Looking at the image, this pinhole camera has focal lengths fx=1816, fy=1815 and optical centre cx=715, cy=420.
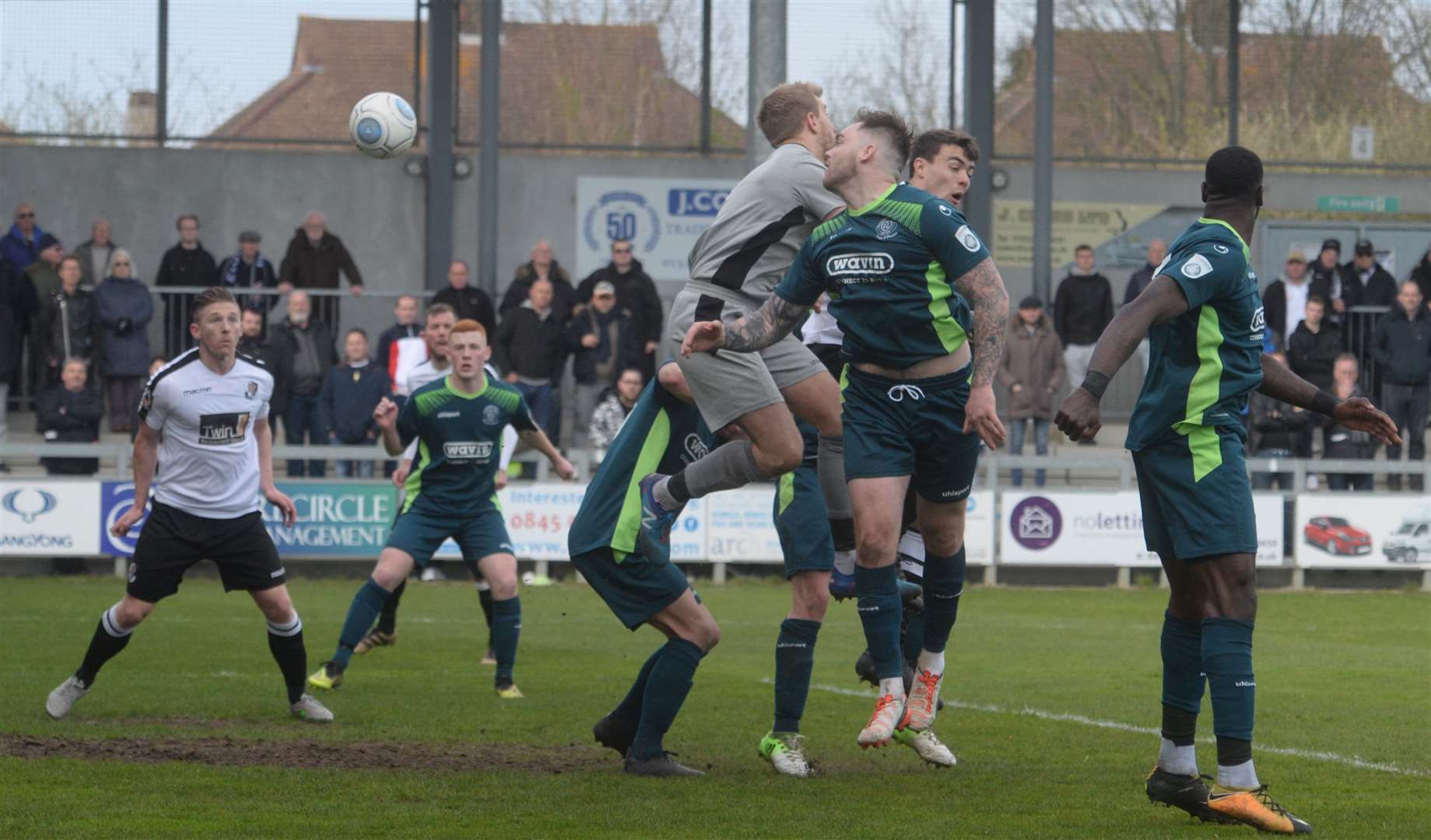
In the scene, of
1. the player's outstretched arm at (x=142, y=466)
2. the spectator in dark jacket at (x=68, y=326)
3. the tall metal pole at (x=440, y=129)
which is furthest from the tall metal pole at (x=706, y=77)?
the player's outstretched arm at (x=142, y=466)

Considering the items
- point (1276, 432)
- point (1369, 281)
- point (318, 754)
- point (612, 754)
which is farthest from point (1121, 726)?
point (1369, 281)

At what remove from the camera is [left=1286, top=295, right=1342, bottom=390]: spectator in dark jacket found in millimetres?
20016

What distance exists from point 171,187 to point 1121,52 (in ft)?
45.4

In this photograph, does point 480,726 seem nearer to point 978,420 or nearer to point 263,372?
point 263,372

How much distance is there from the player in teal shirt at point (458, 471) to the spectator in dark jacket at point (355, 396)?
26.7 ft

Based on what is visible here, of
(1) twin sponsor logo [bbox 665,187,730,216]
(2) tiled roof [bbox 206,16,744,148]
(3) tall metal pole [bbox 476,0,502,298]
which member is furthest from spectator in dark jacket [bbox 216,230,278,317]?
(1) twin sponsor logo [bbox 665,187,730,216]

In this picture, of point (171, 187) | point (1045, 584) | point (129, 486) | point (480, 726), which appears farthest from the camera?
point (171, 187)

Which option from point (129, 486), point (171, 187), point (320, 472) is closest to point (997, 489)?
point (320, 472)

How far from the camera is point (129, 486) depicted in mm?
18219

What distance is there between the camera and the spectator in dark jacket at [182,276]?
70.5 feet

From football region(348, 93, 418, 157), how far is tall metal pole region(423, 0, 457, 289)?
13089mm

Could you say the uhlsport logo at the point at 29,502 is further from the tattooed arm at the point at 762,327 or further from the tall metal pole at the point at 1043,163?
the tattooed arm at the point at 762,327

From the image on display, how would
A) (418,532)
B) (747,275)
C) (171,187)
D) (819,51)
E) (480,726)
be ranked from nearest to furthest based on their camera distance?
(747,275)
(480,726)
(418,532)
(171,187)
(819,51)

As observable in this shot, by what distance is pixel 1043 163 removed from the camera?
23.5m
